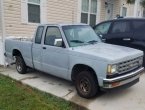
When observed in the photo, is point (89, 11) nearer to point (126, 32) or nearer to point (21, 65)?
point (126, 32)

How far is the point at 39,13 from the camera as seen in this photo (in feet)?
33.7

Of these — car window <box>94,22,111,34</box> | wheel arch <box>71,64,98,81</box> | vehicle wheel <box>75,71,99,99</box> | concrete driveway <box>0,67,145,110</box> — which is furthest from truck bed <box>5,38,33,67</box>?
car window <box>94,22,111,34</box>

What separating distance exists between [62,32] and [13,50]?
266 cm

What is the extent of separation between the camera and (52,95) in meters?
5.64

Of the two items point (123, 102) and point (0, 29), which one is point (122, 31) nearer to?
point (123, 102)

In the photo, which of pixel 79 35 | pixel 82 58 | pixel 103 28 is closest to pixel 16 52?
pixel 79 35

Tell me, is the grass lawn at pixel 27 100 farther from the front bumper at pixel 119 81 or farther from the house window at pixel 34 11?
the house window at pixel 34 11

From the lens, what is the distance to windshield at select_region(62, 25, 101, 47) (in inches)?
231

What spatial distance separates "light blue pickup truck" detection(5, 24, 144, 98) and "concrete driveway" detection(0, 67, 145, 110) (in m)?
0.27

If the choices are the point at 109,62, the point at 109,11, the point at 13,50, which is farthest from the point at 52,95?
the point at 109,11

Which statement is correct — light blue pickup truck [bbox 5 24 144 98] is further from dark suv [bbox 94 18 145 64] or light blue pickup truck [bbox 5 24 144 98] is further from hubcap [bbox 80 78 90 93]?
dark suv [bbox 94 18 145 64]

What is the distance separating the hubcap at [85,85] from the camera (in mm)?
5252

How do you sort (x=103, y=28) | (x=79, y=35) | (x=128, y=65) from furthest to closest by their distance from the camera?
(x=103, y=28) → (x=79, y=35) → (x=128, y=65)

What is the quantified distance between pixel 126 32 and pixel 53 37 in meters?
3.07
